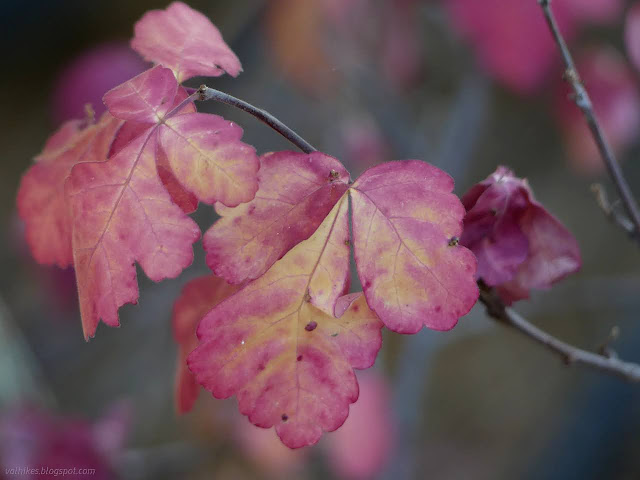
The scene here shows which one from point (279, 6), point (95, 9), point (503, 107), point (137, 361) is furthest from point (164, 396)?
point (503, 107)

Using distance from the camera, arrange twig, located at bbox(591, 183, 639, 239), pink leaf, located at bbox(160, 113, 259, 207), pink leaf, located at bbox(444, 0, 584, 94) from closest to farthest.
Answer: pink leaf, located at bbox(160, 113, 259, 207)
twig, located at bbox(591, 183, 639, 239)
pink leaf, located at bbox(444, 0, 584, 94)

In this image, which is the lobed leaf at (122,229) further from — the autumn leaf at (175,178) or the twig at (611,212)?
the twig at (611,212)

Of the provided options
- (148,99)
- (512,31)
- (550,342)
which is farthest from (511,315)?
(512,31)

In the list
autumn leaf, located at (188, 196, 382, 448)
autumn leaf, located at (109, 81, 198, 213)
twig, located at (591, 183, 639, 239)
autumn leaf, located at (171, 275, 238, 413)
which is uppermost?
twig, located at (591, 183, 639, 239)

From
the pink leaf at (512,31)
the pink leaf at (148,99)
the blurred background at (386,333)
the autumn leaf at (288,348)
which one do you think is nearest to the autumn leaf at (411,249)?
the autumn leaf at (288,348)

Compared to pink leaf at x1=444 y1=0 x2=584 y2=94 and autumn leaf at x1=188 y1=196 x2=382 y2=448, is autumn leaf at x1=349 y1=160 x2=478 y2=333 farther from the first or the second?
pink leaf at x1=444 y1=0 x2=584 y2=94

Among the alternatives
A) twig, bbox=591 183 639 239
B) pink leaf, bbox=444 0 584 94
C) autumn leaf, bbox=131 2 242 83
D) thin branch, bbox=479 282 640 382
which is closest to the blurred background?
pink leaf, bbox=444 0 584 94

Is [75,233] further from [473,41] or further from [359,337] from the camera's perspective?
[473,41]
